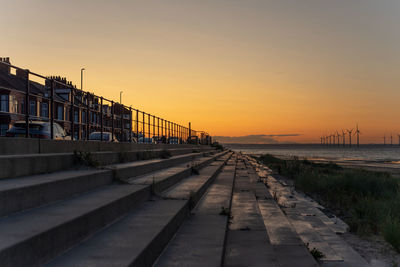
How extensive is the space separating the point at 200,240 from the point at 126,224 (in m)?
0.91

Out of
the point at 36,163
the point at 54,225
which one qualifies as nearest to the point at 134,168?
the point at 36,163

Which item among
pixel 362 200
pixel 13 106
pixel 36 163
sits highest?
pixel 13 106

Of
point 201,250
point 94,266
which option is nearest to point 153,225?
point 201,250

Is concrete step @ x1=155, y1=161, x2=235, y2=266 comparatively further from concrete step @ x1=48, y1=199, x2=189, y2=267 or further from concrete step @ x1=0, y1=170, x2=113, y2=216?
Result: concrete step @ x1=0, y1=170, x2=113, y2=216

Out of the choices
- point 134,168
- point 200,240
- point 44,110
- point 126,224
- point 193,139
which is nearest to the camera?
point 126,224

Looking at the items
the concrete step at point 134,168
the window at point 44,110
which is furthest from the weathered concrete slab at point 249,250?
the window at point 44,110

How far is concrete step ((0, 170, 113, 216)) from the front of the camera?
327cm

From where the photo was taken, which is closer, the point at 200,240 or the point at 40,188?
the point at 40,188

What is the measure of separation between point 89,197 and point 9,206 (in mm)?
1247

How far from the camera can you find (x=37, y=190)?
3717 mm

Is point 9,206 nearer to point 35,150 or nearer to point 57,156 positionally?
point 57,156

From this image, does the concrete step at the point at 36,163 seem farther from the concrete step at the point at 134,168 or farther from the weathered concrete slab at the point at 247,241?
the weathered concrete slab at the point at 247,241

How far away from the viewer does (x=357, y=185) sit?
10453 mm

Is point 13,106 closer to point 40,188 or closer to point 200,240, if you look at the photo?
point 40,188
